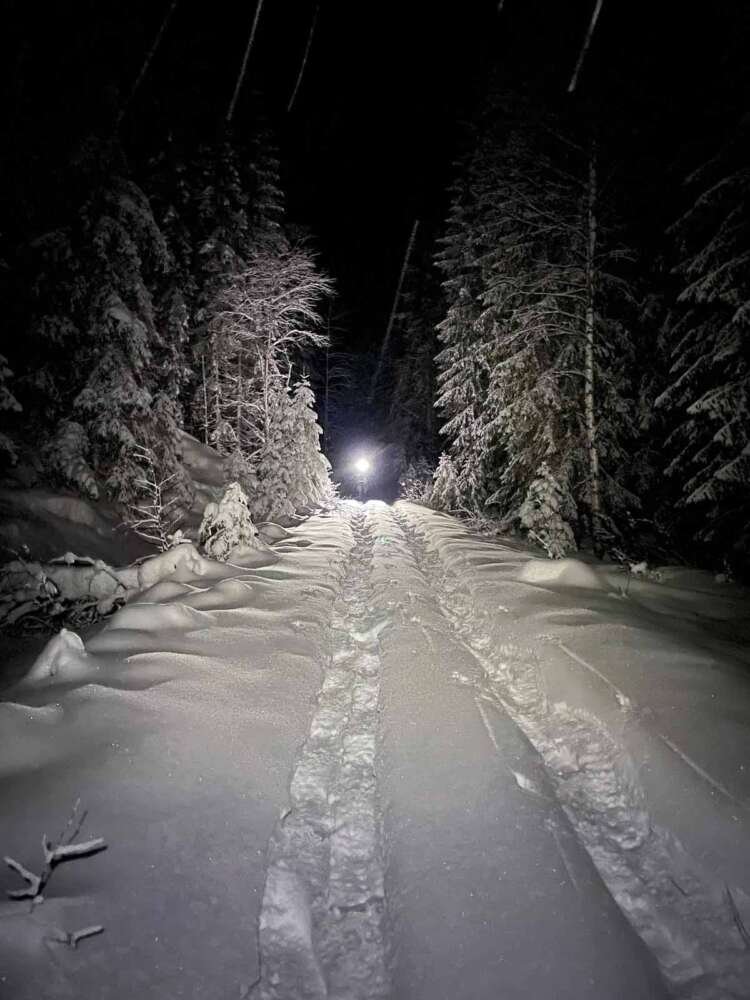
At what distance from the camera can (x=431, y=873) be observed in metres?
2.89

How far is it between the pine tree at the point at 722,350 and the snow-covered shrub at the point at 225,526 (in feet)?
30.1

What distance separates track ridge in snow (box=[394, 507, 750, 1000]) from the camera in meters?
2.48

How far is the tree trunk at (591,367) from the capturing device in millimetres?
11477

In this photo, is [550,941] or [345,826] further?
[345,826]

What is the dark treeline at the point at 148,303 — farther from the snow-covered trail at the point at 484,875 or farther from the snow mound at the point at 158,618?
the snow-covered trail at the point at 484,875

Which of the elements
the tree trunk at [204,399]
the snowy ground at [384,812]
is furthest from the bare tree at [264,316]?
the snowy ground at [384,812]

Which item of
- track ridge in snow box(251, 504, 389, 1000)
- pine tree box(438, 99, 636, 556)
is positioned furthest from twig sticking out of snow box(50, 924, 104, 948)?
pine tree box(438, 99, 636, 556)

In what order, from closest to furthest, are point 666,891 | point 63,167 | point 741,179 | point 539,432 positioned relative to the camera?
point 666,891
point 741,179
point 63,167
point 539,432

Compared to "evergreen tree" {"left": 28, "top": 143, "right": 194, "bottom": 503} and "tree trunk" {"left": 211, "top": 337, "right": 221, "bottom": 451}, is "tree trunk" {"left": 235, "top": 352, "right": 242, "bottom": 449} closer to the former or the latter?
"tree trunk" {"left": 211, "top": 337, "right": 221, "bottom": 451}

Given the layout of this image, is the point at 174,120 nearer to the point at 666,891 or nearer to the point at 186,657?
the point at 186,657

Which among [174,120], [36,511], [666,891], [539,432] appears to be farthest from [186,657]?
[174,120]

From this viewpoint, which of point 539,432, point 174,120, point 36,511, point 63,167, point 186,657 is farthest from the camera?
point 174,120

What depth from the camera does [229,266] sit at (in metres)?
17.5

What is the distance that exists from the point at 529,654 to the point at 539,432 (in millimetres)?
8403
